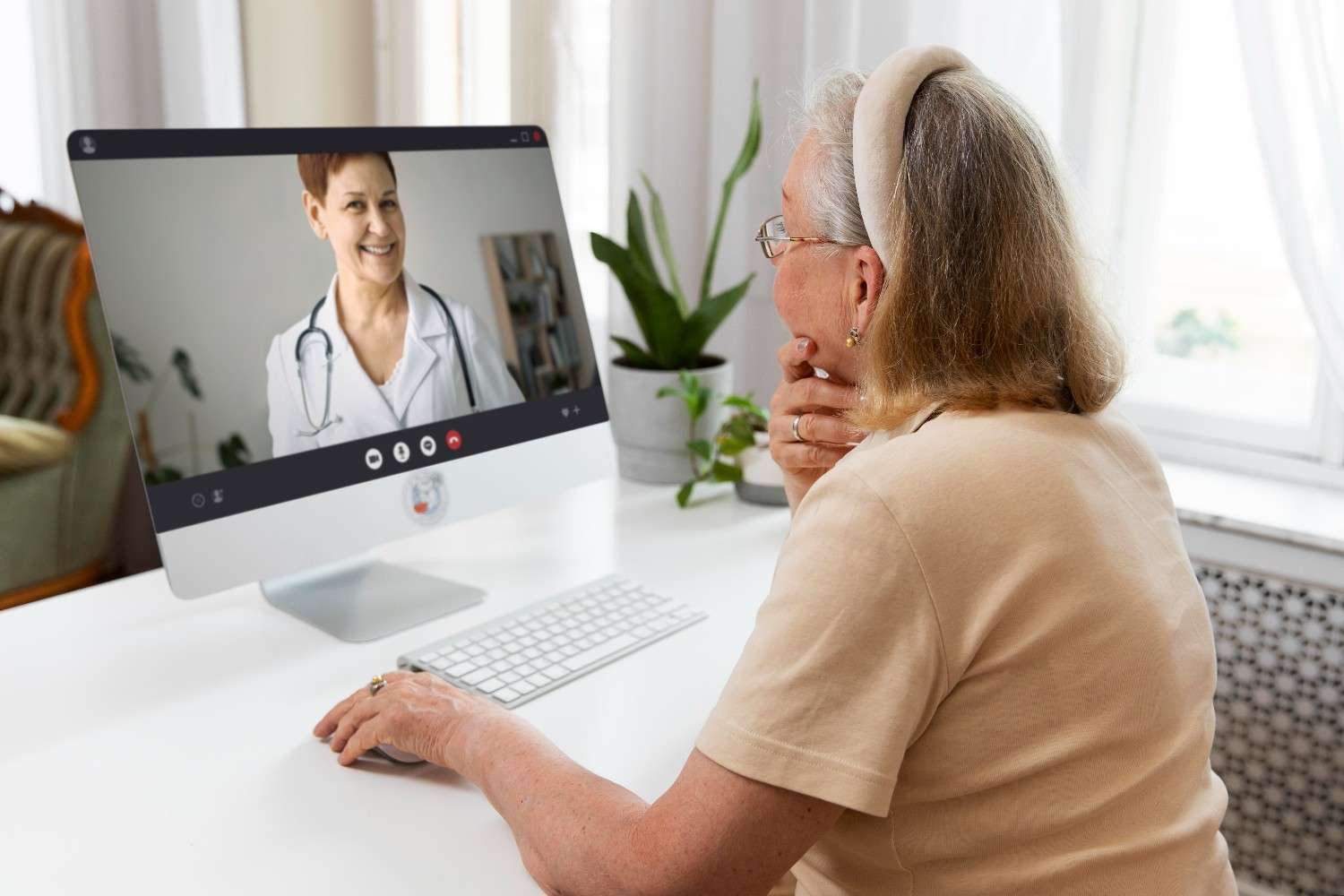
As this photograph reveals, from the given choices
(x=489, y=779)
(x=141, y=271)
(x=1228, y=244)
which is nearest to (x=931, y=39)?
(x=1228, y=244)

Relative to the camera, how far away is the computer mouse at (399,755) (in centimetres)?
100

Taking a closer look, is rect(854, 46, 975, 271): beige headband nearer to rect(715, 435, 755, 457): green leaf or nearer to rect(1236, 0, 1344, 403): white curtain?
rect(715, 435, 755, 457): green leaf

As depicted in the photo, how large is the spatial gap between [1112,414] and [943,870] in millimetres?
369

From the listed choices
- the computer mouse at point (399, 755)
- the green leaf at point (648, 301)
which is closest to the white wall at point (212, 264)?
the computer mouse at point (399, 755)

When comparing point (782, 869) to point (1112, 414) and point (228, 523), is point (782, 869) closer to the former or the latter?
point (1112, 414)

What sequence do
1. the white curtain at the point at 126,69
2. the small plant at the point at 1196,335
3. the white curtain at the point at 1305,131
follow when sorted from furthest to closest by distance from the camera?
1. the white curtain at the point at 126,69
2. the small plant at the point at 1196,335
3. the white curtain at the point at 1305,131

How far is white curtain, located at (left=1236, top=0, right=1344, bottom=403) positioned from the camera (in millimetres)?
1558

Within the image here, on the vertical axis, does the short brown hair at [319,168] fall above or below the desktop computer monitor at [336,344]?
above

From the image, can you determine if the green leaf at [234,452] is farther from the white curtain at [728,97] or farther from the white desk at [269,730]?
the white curtain at [728,97]

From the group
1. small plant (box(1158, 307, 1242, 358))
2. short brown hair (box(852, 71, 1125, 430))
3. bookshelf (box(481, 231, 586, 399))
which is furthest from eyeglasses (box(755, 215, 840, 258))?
small plant (box(1158, 307, 1242, 358))

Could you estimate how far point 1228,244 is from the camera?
1889mm

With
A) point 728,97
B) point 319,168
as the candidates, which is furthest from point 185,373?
point 728,97

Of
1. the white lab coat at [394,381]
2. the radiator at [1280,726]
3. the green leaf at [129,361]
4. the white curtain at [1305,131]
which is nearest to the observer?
the green leaf at [129,361]

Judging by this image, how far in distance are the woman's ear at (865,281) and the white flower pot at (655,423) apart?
0.82m
